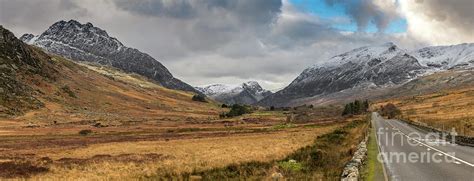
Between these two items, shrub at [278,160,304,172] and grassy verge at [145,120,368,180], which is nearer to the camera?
grassy verge at [145,120,368,180]

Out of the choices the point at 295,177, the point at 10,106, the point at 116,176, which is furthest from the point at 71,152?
the point at 10,106

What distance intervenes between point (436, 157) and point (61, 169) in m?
32.1

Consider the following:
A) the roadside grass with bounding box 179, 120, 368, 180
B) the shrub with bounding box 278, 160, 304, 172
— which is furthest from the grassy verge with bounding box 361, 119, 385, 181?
the shrub with bounding box 278, 160, 304, 172

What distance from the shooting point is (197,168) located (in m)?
39.9

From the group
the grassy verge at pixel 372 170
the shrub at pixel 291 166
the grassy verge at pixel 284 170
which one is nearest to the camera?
the grassy verge at pixel 372 170

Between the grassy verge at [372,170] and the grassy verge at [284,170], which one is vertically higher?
the grassy verge at [372,170]

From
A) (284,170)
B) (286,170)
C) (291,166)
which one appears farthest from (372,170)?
(291,166)

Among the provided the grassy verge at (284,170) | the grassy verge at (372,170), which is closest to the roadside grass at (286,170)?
the grassy verge at (284,170)

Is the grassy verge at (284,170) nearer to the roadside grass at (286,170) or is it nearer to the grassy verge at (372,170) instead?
the roadside grass at (286,170)

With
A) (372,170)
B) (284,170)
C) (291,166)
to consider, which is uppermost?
(372,170)

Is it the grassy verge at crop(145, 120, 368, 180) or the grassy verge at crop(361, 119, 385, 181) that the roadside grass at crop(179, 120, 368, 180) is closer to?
the grassy verge at crop(145, 120, 368, 180)

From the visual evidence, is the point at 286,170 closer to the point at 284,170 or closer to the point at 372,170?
the point at 284,170

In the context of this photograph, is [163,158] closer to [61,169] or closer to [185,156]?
[185,156]

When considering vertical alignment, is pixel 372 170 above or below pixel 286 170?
above
